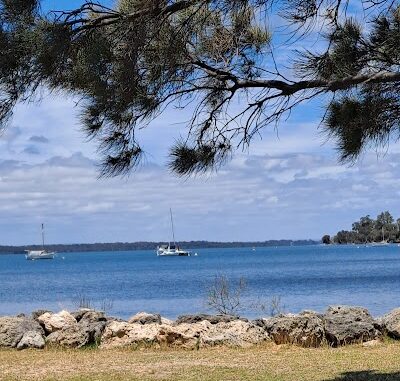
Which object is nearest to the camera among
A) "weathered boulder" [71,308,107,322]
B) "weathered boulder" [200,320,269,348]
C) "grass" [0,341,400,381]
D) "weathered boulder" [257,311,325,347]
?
"grass" [0,341,400,381]

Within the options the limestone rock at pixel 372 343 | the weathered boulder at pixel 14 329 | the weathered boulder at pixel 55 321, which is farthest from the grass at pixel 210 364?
the weathered boulder at pixel 55 321

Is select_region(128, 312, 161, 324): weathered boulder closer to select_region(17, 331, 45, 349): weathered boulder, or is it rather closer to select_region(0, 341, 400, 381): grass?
select_region(0, 341, 400, 381): grass

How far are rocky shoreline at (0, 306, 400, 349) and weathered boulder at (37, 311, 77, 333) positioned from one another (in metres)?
0.15

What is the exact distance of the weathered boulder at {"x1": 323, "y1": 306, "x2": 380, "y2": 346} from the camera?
1157cm

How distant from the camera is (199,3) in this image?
564cm

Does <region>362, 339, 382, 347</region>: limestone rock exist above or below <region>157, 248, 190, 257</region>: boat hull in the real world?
below

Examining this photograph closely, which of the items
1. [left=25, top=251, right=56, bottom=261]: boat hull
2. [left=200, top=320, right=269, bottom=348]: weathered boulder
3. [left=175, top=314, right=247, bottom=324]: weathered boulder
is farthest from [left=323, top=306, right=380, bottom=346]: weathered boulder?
[left=25, top=251, right=56, bottom=261]: boat hull

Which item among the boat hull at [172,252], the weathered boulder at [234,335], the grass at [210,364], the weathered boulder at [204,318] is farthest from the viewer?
the boat hull at [172,252]

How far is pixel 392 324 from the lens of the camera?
11.8 m

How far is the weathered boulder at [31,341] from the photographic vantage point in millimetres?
11742

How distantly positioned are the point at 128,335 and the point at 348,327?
3.18 m

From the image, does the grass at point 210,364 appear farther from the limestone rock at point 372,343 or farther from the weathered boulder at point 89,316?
the weathered boulder at point 89,316

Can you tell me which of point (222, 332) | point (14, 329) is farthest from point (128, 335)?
point (14, 329)

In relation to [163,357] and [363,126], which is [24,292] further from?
[363,126]
